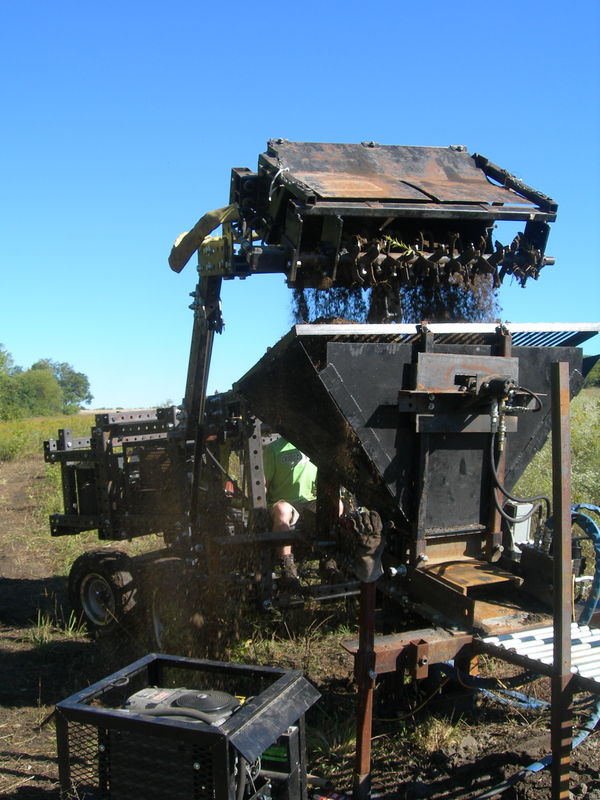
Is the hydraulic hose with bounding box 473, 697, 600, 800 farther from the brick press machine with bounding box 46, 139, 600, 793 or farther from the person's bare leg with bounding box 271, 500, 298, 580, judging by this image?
the person's bare leg with bounding box 271, 500, 298, 580

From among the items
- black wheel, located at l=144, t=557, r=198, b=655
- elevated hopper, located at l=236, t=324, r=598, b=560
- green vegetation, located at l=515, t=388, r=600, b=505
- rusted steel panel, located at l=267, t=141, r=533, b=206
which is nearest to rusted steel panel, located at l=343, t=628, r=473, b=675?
elevated hopper, located at l=236, t=324, r=598, b=560

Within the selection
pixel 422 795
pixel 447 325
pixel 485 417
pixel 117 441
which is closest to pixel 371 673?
pixel 422 795

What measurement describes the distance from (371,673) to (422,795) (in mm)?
855

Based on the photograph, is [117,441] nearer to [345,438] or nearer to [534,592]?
[345,438]

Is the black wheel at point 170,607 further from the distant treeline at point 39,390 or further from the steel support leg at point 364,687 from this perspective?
the distant treeline at point 39,390

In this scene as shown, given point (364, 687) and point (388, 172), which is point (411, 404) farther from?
point (388, 172)

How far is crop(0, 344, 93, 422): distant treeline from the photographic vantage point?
3932 cm

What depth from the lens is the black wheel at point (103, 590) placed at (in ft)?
20.4

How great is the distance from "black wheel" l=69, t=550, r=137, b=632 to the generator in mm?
2870

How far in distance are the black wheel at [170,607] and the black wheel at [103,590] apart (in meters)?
0.17

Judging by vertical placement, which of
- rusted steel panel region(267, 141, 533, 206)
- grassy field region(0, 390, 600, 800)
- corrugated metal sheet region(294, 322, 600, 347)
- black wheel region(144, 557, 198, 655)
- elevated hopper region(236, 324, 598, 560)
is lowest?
grassy field region(0, 390, 600, 800)

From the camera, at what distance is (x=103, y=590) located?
6.50 metres

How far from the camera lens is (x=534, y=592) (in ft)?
12.8

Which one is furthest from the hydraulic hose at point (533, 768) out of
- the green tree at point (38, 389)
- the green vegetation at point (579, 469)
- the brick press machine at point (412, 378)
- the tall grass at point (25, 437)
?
the green tree at point (38, 389)
